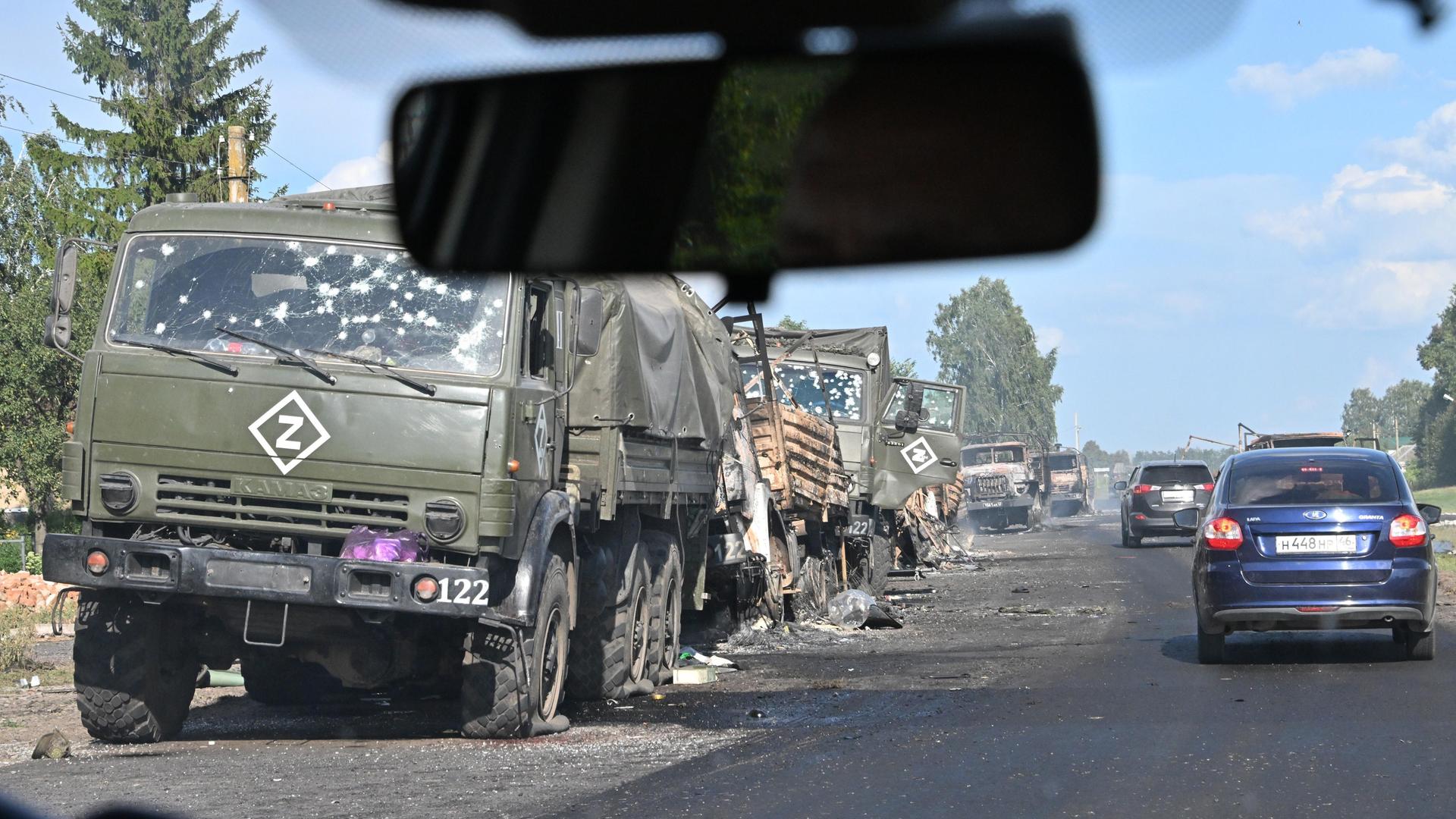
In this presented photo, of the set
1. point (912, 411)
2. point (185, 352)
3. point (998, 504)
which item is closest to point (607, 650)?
point (185, 352)

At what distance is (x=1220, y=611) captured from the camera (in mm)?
11438

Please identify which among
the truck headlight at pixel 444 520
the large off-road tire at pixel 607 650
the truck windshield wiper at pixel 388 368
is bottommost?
the large off-road tire at pixel 607 650

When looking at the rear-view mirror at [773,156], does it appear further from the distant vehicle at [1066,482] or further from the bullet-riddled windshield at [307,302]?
the distant vehicle at [1066,482]

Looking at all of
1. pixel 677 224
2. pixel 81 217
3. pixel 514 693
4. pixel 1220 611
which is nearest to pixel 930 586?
pixel 1220 611

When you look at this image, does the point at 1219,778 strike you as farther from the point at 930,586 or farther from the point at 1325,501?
the point at 930,586

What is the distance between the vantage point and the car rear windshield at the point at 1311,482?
11.6m

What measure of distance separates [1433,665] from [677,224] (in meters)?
9.84

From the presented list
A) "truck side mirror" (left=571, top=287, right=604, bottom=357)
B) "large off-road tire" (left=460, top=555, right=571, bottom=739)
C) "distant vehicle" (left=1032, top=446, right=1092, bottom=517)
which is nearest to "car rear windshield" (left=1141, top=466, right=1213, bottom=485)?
"truck side mirror" (left=571, top=287, right=604, bottom=357)

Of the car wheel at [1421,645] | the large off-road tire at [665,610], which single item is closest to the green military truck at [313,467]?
the large off-road tire at [665,610]

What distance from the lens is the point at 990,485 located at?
50.8 meters

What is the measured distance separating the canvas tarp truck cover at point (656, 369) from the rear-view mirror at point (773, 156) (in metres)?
5.87

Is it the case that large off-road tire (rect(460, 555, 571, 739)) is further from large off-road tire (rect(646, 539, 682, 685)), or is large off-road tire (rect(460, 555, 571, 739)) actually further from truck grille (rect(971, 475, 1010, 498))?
truck grille (rect(971, 475, 1010, 498))

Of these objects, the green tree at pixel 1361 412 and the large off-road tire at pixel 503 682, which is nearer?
the large off-road tire at pixel 503 682

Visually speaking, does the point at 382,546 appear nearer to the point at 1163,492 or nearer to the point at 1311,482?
the point at 1311,482
